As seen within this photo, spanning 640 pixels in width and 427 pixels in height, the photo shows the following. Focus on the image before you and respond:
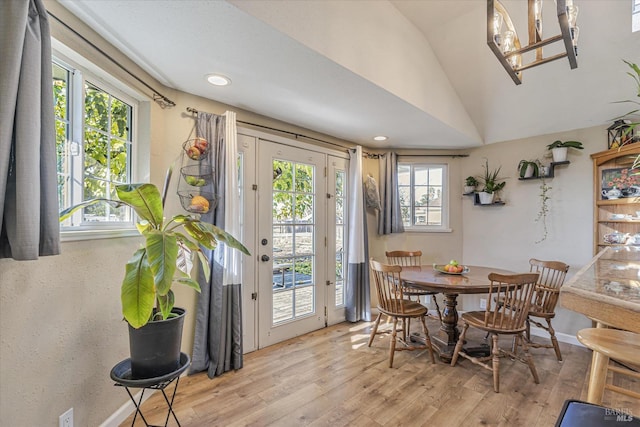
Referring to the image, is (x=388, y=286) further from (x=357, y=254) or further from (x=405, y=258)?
(x=405, y=258)

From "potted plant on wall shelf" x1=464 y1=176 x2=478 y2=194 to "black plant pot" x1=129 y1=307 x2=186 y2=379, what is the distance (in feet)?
12.1

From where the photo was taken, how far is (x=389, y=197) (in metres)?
3.92

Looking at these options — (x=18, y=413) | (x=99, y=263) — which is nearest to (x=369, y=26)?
(x=99, y=263)

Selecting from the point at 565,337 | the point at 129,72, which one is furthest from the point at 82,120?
the point at 565,337

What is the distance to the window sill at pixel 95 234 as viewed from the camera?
4.92 feet

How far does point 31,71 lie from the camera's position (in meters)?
1.13

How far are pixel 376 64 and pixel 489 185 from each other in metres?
2.37

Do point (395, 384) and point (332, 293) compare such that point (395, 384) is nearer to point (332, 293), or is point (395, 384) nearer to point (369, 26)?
point (332, 293)

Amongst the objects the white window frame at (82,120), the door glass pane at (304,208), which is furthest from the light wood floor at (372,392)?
the door glass pane at (304,208)

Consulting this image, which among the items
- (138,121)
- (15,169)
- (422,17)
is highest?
(422,17)

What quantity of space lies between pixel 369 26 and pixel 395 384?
2.70m

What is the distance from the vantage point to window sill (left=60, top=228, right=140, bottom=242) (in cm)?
150

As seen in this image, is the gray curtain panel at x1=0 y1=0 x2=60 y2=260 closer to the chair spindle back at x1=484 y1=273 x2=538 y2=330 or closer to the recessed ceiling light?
the recessed ceiling light

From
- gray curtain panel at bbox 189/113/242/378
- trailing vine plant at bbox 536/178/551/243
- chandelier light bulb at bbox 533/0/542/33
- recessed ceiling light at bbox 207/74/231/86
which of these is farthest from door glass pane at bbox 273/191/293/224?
trailing vine plant at bbox 536/178/551/243
